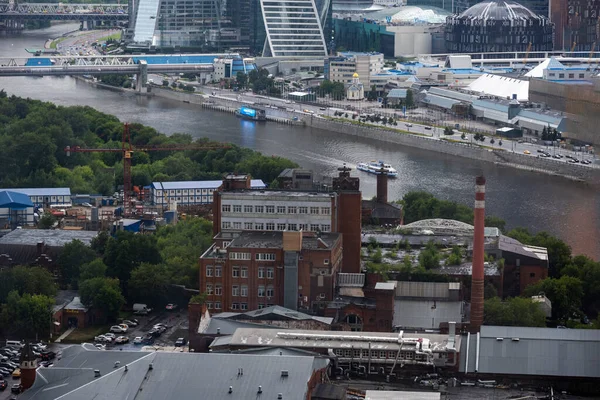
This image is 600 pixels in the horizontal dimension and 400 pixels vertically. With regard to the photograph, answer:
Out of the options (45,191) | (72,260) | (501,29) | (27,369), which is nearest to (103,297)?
(72,260)

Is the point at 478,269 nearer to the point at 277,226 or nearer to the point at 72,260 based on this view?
the point at 277,226

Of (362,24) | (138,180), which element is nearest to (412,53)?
(362,24)

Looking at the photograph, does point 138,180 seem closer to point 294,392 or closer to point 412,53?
point 294,392

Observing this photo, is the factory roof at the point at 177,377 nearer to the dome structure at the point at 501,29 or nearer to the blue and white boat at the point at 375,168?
the blue and white boat at the point at 375,168

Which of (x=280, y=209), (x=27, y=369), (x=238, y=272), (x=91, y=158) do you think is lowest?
(x=91, y=158)

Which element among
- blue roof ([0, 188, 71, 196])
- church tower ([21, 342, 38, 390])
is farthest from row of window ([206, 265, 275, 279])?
blue roof ([0, 188, 71, 196])

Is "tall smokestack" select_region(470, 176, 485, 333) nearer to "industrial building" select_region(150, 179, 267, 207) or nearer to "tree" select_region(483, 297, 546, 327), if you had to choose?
"tree" select_region(483, 297, 546, 327)
